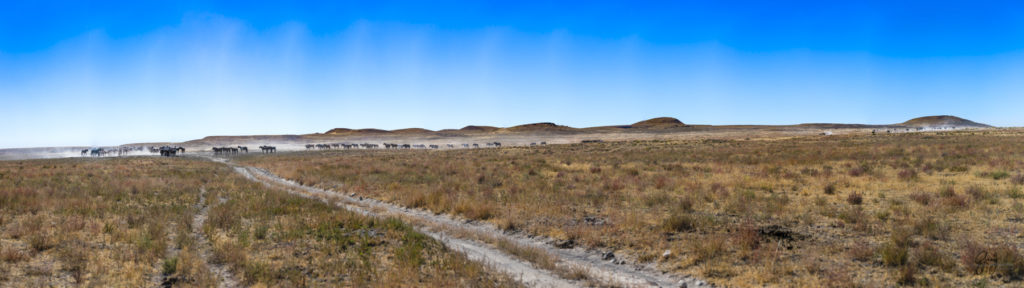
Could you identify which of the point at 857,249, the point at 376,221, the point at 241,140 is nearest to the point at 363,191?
the point at 376,221

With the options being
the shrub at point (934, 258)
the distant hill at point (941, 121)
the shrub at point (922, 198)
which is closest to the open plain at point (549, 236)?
the shrub at point (934, 258)

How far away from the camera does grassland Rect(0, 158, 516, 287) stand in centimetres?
810

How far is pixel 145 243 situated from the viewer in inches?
402

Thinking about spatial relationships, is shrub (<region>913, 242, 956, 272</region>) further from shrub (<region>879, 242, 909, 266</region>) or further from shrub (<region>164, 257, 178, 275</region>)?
shrub (<region>164, 257, 178, 275</region>)

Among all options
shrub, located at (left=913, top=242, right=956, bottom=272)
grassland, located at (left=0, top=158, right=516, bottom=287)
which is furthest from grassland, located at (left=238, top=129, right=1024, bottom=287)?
grassland, located at (left=0, top=158, right=516, bottom=287)

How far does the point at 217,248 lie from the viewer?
10.1m

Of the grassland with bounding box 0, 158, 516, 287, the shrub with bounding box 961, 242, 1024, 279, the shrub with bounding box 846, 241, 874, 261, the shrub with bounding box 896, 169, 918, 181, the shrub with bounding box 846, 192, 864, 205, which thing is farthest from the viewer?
the shrub with bounding box 896, 169, 918, 181

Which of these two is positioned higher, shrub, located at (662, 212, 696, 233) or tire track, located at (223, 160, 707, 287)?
shrub, located at (662, 212, 696, 233)

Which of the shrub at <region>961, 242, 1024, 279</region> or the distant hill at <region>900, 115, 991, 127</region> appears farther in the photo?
the distant hill at <region>900, 115, 991, 127</region>

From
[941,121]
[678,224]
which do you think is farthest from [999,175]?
[941,121]

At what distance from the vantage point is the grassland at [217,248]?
26.6 ft

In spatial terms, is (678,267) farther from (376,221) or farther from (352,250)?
(376,221)

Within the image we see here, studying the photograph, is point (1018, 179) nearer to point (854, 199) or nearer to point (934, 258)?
point (854, 199)

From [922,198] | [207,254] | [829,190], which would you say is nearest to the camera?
[207,254]
